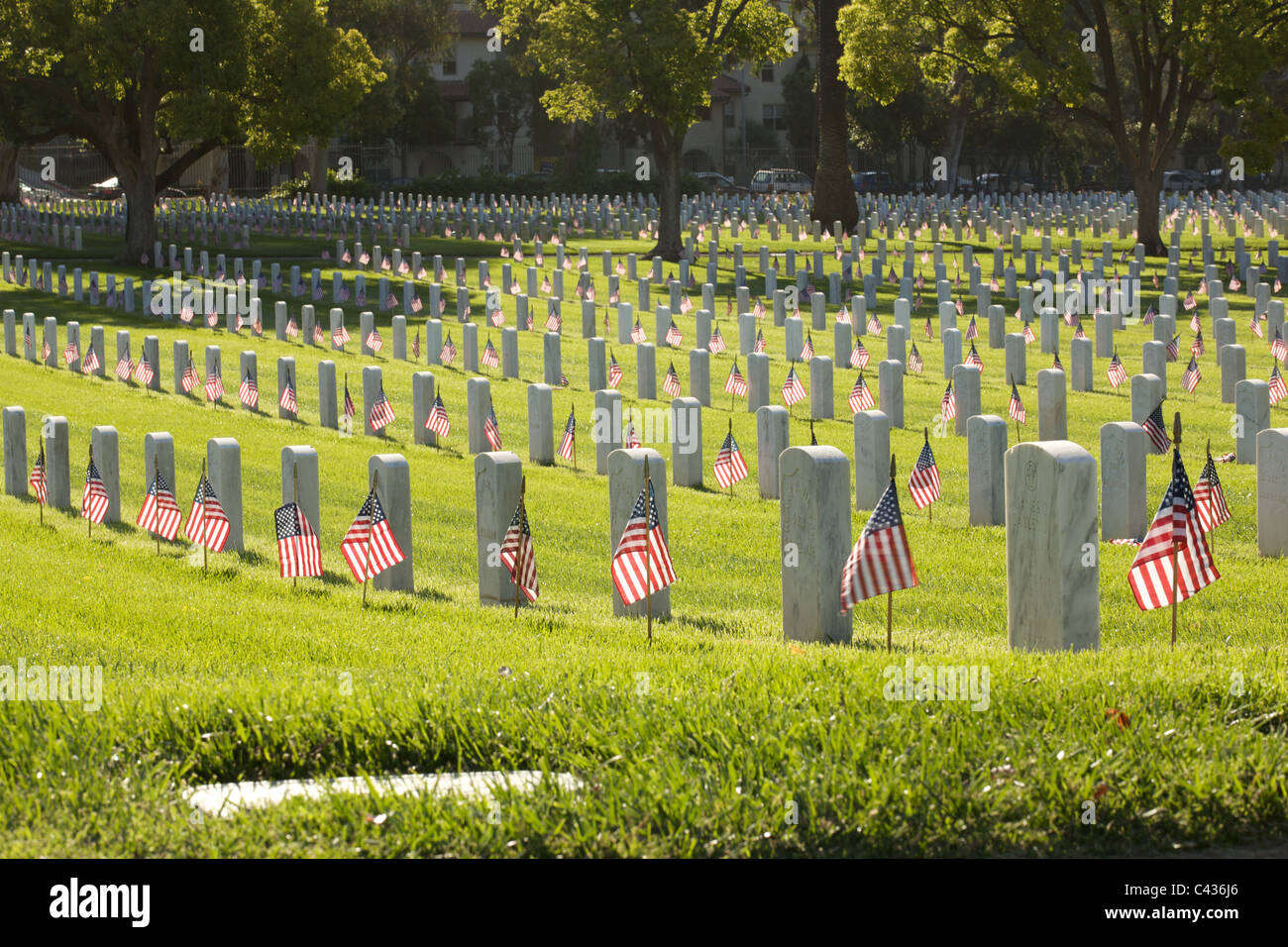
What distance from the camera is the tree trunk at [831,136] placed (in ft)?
132

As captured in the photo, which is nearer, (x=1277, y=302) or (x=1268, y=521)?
(x=1268, y=521)

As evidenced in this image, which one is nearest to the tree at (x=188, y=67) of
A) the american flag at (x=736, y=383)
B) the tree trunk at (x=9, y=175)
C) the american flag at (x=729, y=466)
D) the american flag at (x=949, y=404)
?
the tree trunk at (x=9, y=175)

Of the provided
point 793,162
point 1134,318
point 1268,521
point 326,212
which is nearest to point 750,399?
point 1268,521

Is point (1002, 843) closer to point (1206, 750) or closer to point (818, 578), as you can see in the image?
point (1206, 750)

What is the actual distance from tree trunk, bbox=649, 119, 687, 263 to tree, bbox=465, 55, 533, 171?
37508mm

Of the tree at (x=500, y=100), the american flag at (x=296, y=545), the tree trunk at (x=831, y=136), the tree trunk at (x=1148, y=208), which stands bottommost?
the american flag at (x=296, y=545)

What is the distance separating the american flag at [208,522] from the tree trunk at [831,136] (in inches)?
1265

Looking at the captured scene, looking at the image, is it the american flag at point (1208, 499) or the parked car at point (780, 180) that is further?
the parked car at point (780, 180)

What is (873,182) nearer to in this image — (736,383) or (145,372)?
(145,372)

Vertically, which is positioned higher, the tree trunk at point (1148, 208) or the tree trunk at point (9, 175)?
the tree trunk at point (9, 175)

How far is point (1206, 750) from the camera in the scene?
532cm

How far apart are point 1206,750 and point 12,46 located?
34.3m

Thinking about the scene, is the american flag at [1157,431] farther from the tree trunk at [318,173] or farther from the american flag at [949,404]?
the tree trunk at [318,173]

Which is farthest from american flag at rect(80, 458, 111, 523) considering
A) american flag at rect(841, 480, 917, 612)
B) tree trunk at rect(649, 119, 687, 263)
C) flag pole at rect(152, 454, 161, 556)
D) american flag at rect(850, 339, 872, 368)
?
tree trunk at rect(649, 119, 687, 263)
